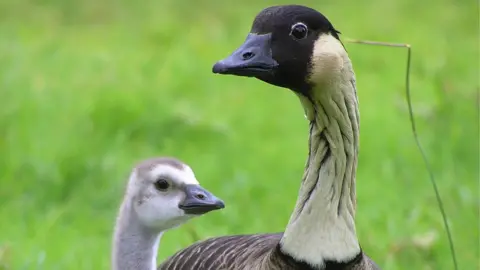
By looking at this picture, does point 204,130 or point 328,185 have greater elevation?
point 328,185

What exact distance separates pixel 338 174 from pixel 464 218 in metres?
2.63

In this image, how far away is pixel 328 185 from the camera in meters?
3.78

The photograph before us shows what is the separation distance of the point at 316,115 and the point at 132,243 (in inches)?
35.3

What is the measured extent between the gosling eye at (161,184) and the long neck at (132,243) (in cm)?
14

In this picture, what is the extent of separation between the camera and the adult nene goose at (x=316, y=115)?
3.64 meters

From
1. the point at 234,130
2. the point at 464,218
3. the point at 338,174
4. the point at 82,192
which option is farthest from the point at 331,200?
the point at 234,130

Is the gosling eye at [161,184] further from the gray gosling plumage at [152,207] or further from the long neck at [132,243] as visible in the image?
the long neck at [132,243]

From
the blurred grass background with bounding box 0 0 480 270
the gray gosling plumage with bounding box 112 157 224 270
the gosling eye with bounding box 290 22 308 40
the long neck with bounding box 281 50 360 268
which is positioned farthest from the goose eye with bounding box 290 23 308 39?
the blurred grass background with bounding box 0 0 480 270

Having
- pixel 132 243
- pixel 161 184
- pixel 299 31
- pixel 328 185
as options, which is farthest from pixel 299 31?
pixel 132 243

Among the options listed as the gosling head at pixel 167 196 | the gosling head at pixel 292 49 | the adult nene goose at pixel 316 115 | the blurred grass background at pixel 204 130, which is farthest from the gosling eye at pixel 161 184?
the blurred grass background at pixel 204 130

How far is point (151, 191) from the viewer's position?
13.1ft

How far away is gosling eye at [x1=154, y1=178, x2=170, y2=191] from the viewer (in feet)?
13.1

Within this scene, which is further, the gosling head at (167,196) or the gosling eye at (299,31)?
the gosling head at (167,196)

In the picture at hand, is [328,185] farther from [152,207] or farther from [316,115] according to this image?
[152,207]
